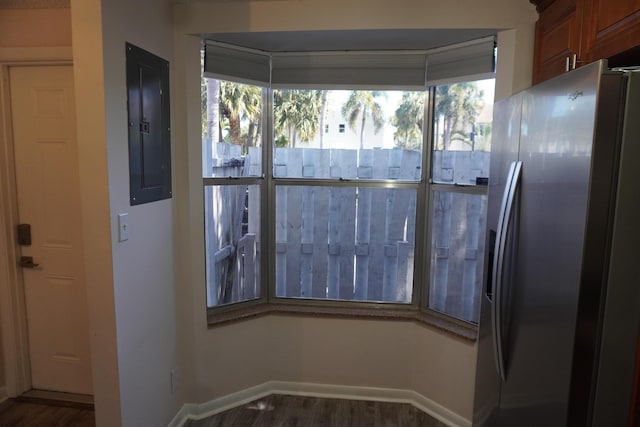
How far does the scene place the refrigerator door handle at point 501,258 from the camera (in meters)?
1.41

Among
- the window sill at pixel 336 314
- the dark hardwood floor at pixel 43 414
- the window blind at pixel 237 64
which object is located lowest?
the dark hardwood floor at pixel 43 414

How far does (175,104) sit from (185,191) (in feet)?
1.56

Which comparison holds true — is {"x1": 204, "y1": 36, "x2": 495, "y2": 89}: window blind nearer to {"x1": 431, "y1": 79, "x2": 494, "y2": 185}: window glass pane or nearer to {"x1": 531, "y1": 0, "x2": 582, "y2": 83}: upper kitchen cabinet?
{"x1": 431, "y1": 79, "x2": 494, "y2": 185}: window glass pane

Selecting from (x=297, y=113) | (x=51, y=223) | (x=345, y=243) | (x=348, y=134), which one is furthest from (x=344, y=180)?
(x=51, y=223)

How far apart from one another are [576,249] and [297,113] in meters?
1.92

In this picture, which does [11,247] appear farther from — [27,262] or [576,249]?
[576,249]

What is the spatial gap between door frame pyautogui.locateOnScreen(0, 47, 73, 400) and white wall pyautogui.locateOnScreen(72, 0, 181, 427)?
2.32 ft

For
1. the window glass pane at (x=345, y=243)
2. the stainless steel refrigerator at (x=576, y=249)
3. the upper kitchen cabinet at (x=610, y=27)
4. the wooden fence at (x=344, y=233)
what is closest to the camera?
the stainless steel refrigerator at (x=576, y=249)

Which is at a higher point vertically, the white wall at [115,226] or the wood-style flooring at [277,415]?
the white wall at [115,226]

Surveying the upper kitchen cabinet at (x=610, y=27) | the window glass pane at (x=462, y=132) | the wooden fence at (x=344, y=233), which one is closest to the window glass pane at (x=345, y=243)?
the wooden fence at (x=344, y=233)

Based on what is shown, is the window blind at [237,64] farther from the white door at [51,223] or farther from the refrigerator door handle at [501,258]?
the refrigerator door handle at [501,258]

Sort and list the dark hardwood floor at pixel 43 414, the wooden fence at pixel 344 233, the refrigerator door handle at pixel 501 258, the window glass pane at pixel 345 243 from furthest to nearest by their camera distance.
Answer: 1. the window glass pane at pixel 345 243
2. the wooden fence at pixel 344 233
3. the dark hardwood floor at pixel 43 414
4. the refrigerator door handle at pixel 501 258

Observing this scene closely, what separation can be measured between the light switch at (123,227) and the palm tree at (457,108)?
1.83m

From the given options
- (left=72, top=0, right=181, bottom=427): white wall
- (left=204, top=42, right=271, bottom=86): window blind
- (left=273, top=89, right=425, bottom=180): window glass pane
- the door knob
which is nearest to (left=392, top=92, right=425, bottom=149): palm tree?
(left=273, top=89, right=425, bottom=180): window glass pane
